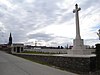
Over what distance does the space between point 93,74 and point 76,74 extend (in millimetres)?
1206

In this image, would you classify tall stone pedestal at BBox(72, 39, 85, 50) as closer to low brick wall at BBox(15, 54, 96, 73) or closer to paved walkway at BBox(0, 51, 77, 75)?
paved walkway at BBox(0, 51, 77, 75)

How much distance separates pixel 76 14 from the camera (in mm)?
30031

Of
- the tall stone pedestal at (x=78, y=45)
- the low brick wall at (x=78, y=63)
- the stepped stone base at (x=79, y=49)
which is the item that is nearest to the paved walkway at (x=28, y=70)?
the low brick wall at (x=78, y=63)

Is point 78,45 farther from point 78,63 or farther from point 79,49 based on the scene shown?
point 78,63

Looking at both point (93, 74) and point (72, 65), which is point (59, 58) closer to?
point (72, 65)

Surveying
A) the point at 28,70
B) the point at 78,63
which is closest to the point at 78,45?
the point at 78,63

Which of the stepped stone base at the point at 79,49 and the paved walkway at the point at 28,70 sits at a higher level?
the stepped stone base at the point at 79,49

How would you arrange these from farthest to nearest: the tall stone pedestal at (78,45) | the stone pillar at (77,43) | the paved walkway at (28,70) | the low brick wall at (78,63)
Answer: the tall stone pedestal at (78,45), the stone pillar at (77,43), the low brick wall at (78,63), the paved walkway at (28,70)

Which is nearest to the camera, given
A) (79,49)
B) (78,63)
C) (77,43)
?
(78,63)

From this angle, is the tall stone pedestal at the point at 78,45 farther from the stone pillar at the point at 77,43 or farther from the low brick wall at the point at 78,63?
the low brick wall at the point at 78,63

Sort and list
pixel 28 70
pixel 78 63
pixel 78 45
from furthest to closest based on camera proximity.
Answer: pixel 78 45, pixel 28 70, pixel 78 63

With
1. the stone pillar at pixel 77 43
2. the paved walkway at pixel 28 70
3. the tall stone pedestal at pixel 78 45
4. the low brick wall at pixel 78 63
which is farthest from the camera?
the tall stone pedestal at pixel 78 45

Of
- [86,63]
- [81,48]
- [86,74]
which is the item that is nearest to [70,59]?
[86,63]

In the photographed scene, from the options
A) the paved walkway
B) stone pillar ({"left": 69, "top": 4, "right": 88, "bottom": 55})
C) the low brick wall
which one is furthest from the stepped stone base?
the low brick wall
